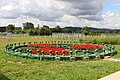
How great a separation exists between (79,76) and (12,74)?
8.81ft

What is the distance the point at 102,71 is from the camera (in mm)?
10922

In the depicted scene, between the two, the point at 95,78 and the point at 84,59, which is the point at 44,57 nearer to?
the point at 84,59

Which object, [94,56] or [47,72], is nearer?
[47,72]

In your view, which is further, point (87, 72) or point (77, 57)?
point (77, 57)

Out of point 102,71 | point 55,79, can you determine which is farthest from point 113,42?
point 55,79

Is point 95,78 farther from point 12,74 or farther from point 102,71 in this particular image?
point 12,74

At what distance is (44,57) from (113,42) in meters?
20.8

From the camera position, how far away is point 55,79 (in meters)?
9.30

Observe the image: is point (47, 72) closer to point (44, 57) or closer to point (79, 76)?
point (79, 76)

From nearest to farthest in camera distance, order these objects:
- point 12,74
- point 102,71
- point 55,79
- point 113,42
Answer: point 55,79 < point 12,74 < point 102,71 < point 113,42

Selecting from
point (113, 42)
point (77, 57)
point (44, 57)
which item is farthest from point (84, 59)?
point (113, 42)

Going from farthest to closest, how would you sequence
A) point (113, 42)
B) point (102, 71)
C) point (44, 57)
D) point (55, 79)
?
point (113, 42) < point (44, 57) < point (102, 71) < point (55, 79)

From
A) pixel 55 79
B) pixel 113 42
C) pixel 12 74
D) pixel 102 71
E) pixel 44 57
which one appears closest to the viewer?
pixel 55 79

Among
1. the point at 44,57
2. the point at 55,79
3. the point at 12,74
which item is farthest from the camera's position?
the point at 44,57
